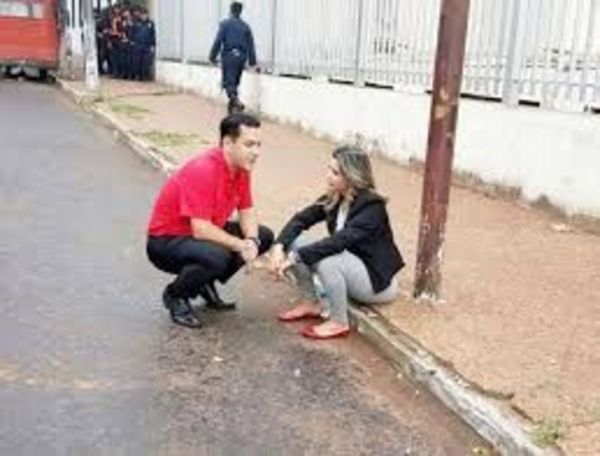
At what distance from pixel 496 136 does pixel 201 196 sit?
471 cm

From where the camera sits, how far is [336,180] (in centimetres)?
603

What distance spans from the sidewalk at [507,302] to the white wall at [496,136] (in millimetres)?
274

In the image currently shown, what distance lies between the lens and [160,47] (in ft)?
93.6

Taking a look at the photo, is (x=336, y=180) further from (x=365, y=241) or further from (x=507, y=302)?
(x=507, y=302)

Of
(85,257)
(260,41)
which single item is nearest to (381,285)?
(85,257)

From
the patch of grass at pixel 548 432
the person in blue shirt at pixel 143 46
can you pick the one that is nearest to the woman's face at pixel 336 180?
the patch of grass at pixel 548 432

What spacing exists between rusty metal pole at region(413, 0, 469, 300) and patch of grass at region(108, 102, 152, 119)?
12.1 m

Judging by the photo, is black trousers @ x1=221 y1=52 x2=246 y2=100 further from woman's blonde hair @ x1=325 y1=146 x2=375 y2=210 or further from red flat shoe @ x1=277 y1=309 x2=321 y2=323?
woman's blonde hair @ x1=325 y1=146 x2=375 y2=210

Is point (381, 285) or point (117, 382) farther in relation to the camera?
point (381, 285)

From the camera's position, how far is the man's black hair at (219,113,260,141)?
5.95 m

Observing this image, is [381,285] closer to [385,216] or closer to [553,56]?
[385,216]

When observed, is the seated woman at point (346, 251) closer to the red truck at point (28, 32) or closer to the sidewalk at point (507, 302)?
the sidewalk at point (507, 302)

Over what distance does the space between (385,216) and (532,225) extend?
3196 mm

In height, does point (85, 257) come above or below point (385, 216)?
below
